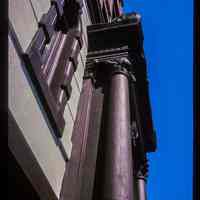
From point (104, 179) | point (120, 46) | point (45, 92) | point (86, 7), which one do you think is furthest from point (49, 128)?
point (86, 7)

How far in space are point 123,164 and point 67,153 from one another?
0.91m

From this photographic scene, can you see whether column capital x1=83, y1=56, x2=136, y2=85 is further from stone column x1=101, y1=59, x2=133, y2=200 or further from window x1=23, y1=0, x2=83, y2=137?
window x1=23, y1=0, x2=83, y2=137

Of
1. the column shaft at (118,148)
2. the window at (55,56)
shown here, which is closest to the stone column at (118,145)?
the column shaft at (118,148)

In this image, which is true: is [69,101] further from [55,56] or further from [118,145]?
[118,145]

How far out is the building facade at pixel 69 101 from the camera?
4.29 meters

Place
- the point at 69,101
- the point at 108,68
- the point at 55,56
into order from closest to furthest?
the point at 55,56
the point at 69,101
the point at 108,68

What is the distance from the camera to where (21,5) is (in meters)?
4.84

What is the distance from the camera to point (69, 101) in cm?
673

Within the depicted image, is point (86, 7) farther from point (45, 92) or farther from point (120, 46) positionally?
point (45, 92)

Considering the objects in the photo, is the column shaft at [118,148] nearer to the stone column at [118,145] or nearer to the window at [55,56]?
the stone column at [118,145]

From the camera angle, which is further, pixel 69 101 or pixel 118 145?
pixel 69 101

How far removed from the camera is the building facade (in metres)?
4.29

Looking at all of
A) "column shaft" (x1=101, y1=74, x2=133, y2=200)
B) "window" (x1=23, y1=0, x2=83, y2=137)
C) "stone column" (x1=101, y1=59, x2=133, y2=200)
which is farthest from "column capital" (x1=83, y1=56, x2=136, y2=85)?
"window" (x1=23, y1=0, x2=83, y2=137)

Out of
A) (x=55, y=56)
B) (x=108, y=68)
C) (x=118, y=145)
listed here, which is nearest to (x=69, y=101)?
(x=55, y=56)
